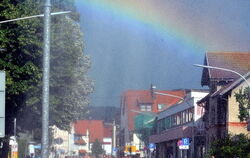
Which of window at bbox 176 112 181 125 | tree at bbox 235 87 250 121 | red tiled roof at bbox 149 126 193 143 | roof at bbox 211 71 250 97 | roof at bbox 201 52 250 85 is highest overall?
roof at bbox 201 52 250 85

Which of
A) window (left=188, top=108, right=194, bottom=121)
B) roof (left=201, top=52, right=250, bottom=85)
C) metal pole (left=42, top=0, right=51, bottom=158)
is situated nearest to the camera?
metal pole (left=42, top=0, right=51, bottom=158)

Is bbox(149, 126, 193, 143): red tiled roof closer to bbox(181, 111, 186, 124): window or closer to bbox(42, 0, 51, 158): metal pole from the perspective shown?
bbox(181, 111, 186, 124): window

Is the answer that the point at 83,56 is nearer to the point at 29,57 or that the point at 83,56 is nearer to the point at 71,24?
the point at 71,24

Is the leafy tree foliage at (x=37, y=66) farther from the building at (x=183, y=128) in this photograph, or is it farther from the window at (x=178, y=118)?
the window at (x=178, y=118)

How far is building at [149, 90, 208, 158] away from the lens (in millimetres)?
82750

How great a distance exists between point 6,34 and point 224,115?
33091 mm

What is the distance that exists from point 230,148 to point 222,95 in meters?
21.5

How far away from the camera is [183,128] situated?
82.5 meters

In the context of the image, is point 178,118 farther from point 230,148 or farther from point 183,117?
point 230,148

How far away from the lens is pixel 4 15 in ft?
139

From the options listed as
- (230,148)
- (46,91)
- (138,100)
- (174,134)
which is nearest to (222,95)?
(230,148)

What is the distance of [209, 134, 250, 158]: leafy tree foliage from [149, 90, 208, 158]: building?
2062 cm

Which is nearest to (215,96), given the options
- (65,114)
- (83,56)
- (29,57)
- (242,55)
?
(242,55)

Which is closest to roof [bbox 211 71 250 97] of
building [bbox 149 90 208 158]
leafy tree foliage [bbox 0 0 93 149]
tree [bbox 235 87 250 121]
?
building [bbox 149 90 208 158]
